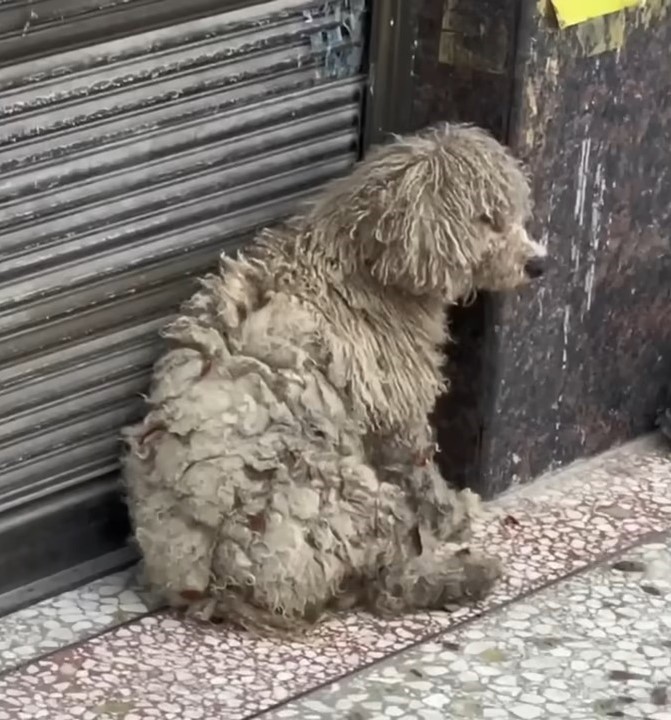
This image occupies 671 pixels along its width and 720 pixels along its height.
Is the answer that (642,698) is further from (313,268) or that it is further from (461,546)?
(313,268)

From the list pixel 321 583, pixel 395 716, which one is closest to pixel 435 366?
pixel 321 583

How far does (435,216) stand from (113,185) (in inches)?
19.0

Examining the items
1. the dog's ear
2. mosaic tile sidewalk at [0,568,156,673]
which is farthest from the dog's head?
mosaic tile sidewalk at [0,568,156,673]

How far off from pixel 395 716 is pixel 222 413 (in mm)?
503

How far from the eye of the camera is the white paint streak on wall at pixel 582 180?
9.23 feet

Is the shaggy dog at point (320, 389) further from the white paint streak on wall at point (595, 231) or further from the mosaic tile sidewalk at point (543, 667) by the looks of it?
the white paint streak on wall at point (595, 231)

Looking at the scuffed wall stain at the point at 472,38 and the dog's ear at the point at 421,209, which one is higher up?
the scuffed wall stain at the point at 472,38

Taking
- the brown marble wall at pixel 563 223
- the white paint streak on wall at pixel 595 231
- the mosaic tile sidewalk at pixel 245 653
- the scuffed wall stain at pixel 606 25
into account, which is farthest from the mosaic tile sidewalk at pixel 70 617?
the scuffed wall stain at pixel 606 25

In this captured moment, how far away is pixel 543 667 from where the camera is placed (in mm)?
2488

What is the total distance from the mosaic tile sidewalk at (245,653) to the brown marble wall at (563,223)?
15cm

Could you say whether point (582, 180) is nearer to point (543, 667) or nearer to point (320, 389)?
point (320, 389)

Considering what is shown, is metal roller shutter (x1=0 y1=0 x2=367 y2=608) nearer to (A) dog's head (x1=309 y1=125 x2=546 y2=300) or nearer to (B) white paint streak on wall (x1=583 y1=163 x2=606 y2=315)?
(A) dog's head (x1=309 y1=125 x2=546 y2=300)

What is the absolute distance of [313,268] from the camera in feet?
8.34

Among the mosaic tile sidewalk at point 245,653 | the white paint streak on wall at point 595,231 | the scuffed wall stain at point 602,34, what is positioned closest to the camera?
the mosaic tile sidewalk at point 245,653
